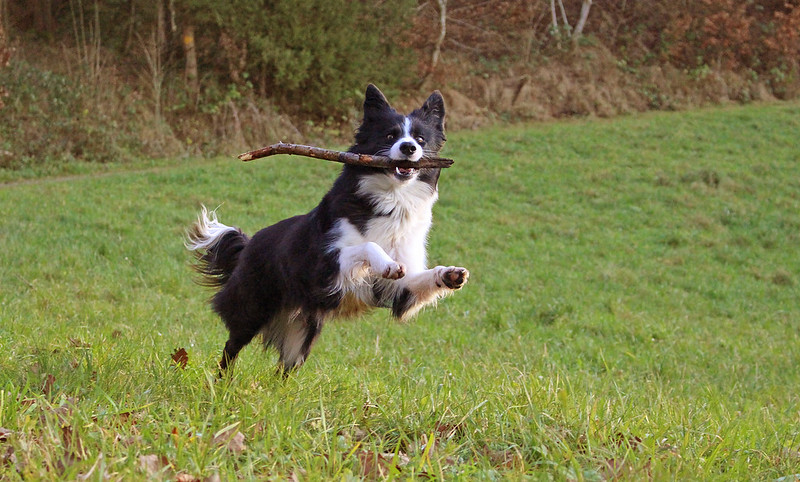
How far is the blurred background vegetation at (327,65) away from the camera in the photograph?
17625 mm

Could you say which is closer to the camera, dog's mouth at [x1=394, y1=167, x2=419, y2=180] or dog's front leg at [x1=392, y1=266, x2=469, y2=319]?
dog's front leg at [x1=392, y1=266, x2=469, y2=319]

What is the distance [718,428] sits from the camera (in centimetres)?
388

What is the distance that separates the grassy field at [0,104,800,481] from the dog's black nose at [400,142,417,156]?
1.30 metres

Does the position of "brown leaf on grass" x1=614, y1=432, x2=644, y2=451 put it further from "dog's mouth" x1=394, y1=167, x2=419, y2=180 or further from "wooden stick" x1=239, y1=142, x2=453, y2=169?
"dog's mouth" x1=394, y1=167, x2=419, y2=180

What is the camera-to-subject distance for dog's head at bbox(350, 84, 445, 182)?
4.45 metres

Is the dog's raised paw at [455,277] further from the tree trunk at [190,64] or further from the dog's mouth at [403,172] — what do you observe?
the tree trunk at [190,64]

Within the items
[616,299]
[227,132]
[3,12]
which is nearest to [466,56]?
[227,132]

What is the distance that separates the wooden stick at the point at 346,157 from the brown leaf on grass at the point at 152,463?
6.41 ft

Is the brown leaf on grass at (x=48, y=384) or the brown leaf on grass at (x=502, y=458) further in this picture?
the brown leaf on grass at (x=48, y=384)

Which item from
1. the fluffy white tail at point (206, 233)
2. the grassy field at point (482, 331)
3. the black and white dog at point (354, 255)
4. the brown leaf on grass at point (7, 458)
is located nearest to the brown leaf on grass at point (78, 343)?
the grassy field at point (482, 331)

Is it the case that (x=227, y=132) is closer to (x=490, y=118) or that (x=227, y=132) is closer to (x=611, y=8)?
(x=490, y=118)

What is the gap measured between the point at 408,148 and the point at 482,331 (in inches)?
174

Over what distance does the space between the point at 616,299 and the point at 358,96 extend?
11863 mm

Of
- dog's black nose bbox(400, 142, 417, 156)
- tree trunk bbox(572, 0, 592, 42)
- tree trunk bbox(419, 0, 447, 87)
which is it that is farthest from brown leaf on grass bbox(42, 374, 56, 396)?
tree trunk bbox(572, 0, 592, 42)
